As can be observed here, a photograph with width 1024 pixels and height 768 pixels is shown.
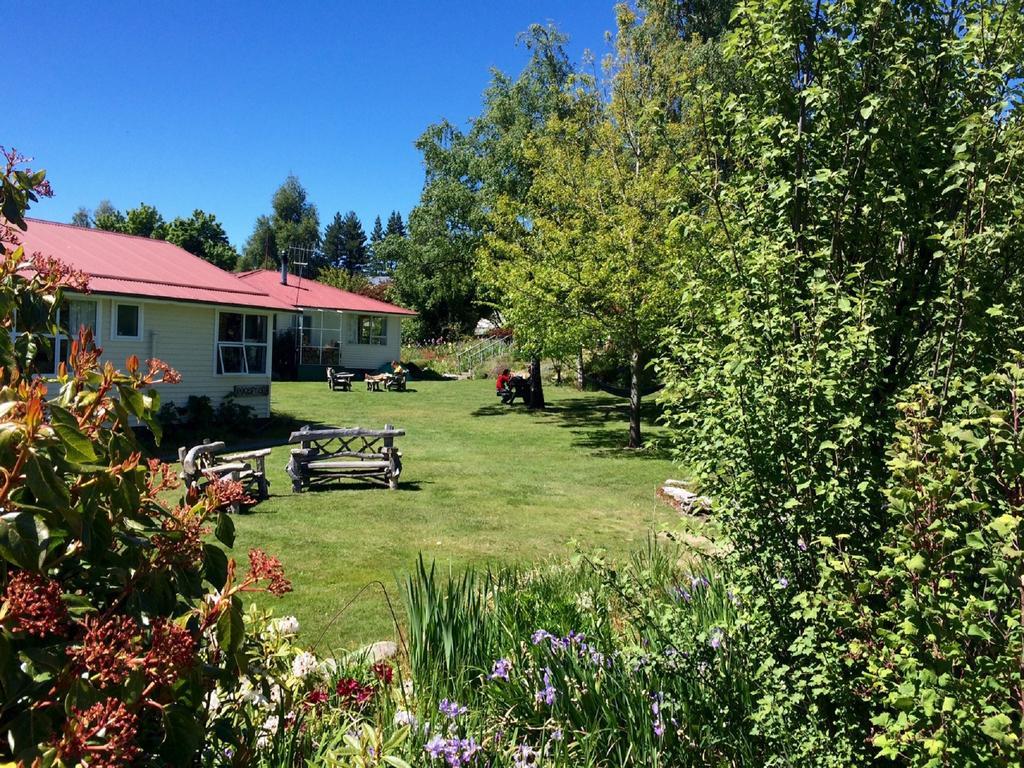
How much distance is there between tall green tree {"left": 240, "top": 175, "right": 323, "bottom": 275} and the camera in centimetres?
8788

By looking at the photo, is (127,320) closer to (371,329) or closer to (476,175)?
(476,175)

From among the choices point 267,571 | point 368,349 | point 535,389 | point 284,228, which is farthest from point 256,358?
point 284,228

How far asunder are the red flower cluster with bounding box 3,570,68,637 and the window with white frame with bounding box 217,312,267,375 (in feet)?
62.4

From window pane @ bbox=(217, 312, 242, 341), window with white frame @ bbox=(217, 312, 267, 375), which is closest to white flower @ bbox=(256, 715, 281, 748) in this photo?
window with white frame @ bbox=(217, 312, 267, 375)

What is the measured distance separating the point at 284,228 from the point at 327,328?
2290 inches

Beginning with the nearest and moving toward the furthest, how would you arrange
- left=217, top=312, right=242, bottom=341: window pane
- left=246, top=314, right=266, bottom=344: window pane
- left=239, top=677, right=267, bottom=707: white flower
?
left=239, top=677, right=267, bottom=707: white flower, left=217, top=312, right=242, bottom=341: window pane, left=246, top=314, right=266, bottom=344: window pane

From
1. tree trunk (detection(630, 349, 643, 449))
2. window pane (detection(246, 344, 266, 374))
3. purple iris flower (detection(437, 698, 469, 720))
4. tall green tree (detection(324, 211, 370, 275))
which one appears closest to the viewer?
purple iris flower (detection(437, 698, 469, 720))

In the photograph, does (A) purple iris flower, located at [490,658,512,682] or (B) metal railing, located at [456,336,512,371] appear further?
(B) metal railing, located at [456,336,512,371]

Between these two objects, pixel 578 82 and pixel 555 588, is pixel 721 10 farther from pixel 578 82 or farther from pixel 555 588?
pixel 555 588

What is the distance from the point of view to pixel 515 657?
3.63 m

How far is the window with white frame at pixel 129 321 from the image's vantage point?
17273mm

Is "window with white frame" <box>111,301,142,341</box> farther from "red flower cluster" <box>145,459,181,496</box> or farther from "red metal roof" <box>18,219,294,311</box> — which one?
"red flower cluster" <box>145,459,181,496</box>

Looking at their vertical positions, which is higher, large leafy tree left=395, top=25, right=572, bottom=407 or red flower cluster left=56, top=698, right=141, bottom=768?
large leafy tree left=395, top=25, right=572, bottom=407

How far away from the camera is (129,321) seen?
57.4ft
